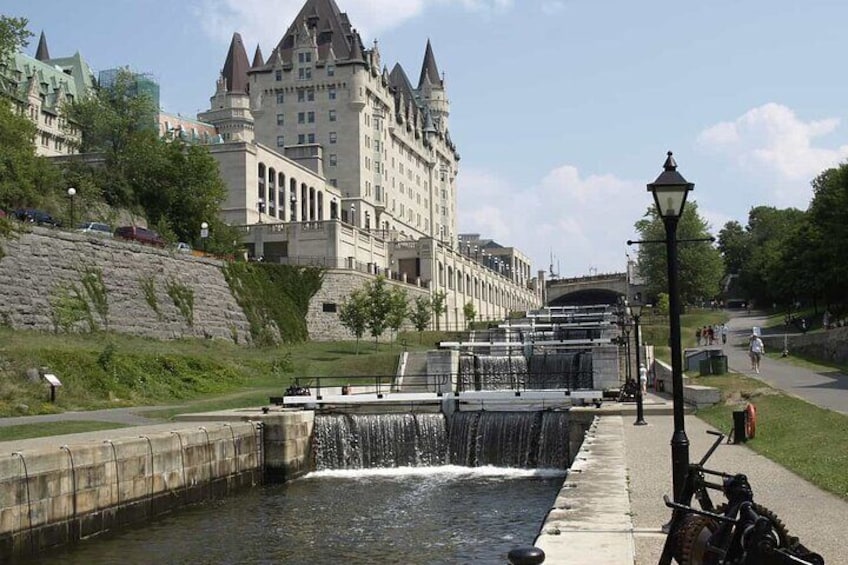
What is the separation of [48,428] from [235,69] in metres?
136

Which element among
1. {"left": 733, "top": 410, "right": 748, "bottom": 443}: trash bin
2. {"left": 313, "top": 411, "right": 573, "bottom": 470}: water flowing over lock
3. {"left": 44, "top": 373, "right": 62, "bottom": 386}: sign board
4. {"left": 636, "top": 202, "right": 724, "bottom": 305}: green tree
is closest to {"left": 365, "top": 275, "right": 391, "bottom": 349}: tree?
{"left": 44, "top": 373, "right": 62, "bottom": 386}: sign board

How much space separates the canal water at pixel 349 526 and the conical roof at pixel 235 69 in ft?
444

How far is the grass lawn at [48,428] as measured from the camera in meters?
22.7

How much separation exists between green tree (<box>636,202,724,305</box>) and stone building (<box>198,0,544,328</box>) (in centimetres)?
2083

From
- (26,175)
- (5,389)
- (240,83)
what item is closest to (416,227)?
(240,83)

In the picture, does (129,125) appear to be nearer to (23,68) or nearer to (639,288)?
(23,68)

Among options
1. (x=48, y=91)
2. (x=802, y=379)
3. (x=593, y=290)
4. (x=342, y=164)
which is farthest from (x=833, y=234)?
(x=48, y=91)

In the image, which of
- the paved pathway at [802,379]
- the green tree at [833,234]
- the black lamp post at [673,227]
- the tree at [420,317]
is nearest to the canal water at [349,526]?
the black lamp post at [673,227]

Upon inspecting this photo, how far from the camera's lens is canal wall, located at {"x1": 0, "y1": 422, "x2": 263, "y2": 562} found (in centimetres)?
1647

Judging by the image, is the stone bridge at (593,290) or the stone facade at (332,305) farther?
the stone bridge at (593,290)

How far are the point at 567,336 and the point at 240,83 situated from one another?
107 metres

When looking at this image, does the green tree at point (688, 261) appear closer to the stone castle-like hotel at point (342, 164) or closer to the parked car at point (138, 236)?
the stone castle-like hotel at point (342, 164)

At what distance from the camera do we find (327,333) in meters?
67.8

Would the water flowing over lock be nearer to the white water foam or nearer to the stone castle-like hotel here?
the white water foam
